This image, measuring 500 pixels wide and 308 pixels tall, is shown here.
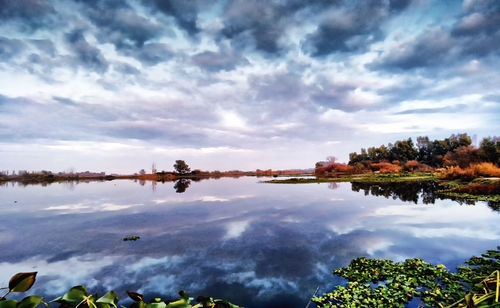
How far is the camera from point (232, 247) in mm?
9312

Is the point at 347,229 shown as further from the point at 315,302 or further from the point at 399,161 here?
the point at 399,161

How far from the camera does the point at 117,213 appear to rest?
17.0 meters

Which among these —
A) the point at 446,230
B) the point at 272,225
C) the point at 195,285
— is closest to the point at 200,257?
the point at 195,285

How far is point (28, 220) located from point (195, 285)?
54.7ft

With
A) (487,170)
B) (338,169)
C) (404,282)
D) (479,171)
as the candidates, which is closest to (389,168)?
(338,169)

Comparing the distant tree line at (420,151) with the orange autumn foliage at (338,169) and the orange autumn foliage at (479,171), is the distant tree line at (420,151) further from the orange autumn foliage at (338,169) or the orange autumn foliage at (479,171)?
the orange autumn foliage at (479,171)

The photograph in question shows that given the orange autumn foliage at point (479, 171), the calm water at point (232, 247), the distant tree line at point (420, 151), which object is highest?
the distant tree line at point (420, 151)

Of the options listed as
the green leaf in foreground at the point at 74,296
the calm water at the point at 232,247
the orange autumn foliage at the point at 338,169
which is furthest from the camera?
the orange autumn foliage at the point at 338,169

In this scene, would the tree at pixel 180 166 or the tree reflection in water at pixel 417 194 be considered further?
the tree at pixel 180 166

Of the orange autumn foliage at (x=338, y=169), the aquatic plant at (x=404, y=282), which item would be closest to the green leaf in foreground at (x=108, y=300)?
the aquatic plant at (x=404, y=282)

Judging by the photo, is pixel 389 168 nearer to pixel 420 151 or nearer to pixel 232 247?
pixel 420 151

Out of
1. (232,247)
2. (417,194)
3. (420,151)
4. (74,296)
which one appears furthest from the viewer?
(420,151)

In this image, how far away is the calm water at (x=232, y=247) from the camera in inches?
254

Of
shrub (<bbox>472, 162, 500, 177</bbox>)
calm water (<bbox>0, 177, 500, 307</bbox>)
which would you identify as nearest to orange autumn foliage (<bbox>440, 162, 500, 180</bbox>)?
shrub (<bbox>472, 162, 500, 177</bbox>)
